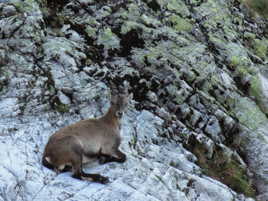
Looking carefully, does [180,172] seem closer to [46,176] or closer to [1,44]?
[46,176]

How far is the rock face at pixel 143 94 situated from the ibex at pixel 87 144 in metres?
0.33

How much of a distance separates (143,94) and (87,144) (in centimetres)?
494

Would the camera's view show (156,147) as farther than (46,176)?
Yes

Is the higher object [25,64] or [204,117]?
[204,117]

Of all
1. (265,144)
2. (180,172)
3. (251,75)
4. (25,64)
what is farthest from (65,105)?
(251,75)

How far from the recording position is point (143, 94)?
1719 centimetres

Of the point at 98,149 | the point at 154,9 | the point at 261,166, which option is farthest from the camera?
the point at 154,9

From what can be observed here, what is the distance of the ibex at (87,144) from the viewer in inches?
463

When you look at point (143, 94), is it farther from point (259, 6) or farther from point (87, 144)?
point (259, 6)

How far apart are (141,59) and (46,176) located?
8274 mm

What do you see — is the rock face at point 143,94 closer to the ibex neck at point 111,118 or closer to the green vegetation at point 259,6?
→ the ibex neck at point 111,118

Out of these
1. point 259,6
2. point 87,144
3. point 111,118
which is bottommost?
point 87,144

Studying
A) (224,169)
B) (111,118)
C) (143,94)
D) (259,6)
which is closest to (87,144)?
(111,118)

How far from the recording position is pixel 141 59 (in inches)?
722
